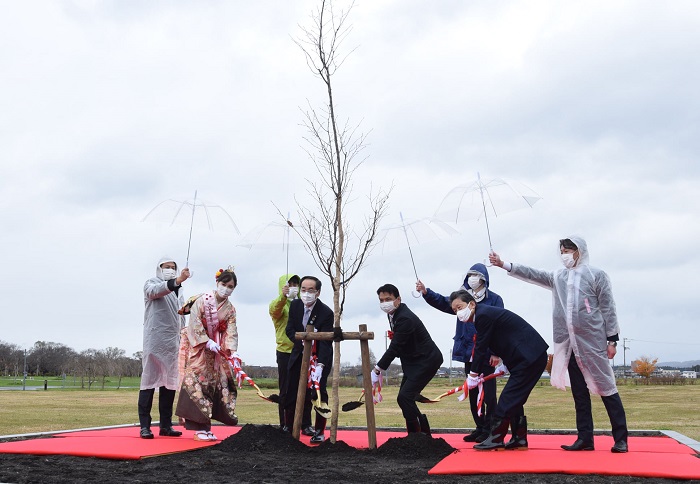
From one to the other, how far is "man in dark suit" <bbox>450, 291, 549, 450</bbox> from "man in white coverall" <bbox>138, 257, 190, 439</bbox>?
3.43 m

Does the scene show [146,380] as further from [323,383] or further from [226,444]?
[323,383]

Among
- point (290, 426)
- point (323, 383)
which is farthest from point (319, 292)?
point (290, 426)

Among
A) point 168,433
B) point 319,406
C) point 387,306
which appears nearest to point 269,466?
point 319,406

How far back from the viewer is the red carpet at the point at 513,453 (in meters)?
5.49

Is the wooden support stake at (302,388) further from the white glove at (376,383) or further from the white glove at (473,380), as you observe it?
the white glove at (473,380)

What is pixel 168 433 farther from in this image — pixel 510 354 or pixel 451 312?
pixel 510 354

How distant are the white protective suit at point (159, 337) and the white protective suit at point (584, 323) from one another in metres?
4.30

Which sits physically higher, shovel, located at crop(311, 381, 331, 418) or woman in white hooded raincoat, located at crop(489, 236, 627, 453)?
woman in white hooded raincoat, located at crop(489, 236, 627, 453)

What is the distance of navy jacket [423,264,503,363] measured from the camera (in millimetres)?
7578

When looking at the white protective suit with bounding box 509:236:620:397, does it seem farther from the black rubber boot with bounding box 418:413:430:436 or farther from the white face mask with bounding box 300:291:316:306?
the white face mask with bounding box 300:291:316:306

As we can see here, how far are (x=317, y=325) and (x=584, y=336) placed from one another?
2784 millimetres

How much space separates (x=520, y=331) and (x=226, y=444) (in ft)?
10.5

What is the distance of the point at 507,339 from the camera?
22.0 ft

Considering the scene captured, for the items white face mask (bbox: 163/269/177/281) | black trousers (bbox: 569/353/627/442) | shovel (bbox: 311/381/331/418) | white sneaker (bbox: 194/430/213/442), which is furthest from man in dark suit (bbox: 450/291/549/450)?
white face mask (bbox: 163/269/177/281)
